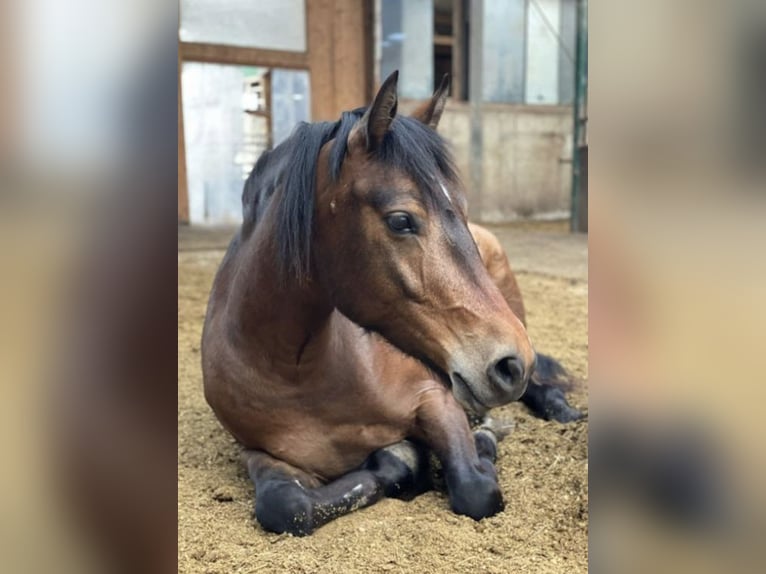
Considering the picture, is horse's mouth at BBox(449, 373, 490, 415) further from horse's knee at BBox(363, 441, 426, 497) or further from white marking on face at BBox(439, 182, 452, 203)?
horse's knee at BBox(363, 441, 426, 497)

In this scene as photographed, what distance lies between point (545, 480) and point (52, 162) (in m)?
1.74

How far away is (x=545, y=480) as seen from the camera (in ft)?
6.93

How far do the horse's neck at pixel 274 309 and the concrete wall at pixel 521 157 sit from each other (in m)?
9.13

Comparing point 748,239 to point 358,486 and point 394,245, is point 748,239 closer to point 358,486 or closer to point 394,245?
point 394,245

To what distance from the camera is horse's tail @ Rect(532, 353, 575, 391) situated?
3066mm

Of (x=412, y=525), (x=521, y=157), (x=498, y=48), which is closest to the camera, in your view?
(x=412, y=525)

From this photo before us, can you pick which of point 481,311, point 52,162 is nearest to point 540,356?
point 481,311

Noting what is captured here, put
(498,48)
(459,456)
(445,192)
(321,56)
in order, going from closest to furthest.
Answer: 1. (445,192)
2. (459,456)
3. (321,56)
4. (498,48)

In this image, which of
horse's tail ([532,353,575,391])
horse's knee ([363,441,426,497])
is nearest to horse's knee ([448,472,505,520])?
horse's knee ([363,441,426,497])

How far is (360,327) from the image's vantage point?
1.92 metres

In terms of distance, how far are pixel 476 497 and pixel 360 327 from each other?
530mm

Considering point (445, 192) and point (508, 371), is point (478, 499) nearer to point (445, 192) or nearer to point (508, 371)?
point (508, 371)

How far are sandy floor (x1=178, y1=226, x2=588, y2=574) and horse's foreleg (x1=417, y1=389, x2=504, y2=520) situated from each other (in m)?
0.04

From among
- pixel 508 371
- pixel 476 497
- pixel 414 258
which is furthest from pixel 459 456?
pixel 414 258
